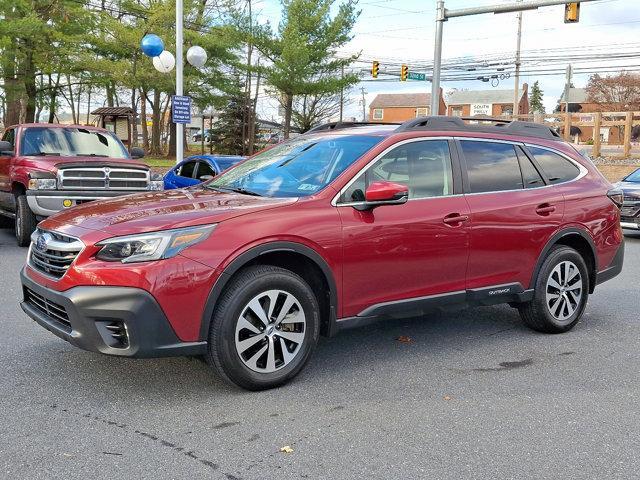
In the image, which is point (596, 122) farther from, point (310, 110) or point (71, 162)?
point (71, 162)

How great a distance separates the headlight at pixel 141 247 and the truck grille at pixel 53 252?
0.19 metres

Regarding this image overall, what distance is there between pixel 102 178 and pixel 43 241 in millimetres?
5329

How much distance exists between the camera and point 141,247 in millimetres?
3697

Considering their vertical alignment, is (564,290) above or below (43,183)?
below

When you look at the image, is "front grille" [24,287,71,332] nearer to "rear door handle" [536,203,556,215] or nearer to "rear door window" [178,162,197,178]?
"rear door handle" [536,203,556,215]

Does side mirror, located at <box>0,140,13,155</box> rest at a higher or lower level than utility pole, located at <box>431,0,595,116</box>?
lower

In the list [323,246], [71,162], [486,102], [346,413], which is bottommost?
[346,413]

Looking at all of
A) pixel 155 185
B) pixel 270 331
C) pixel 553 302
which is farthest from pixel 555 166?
pixel 155 185

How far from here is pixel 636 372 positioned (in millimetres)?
4754

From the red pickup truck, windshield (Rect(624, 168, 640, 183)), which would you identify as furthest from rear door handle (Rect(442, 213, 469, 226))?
windshield (Rect(624, 168, 640, 183))

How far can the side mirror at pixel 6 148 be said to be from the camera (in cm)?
953

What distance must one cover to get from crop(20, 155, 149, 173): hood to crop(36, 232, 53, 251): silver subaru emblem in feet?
17.1

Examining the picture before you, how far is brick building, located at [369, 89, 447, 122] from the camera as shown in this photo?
10138 cm

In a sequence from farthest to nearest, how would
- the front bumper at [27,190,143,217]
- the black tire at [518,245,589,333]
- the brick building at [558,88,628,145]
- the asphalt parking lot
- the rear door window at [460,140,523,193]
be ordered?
the brick building at [558,88,628,145]
the front bumper at [27,190,143,217]
the black tire at [518,245,589,333]
the rear door window at [460,140,523,193]
the asphalt parking lot
